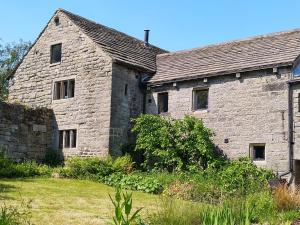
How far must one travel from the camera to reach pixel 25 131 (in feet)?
68.5

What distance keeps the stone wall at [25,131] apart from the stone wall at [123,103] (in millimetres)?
3884

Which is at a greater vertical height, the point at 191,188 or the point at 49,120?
the point at 49,120

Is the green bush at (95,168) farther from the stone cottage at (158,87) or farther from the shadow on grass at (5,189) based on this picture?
the shadow on grass at (5,189)

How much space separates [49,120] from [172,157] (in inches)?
278

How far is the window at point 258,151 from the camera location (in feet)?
59.6

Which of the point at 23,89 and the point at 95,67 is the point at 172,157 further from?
the point at 23,89

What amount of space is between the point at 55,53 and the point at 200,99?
832 cm

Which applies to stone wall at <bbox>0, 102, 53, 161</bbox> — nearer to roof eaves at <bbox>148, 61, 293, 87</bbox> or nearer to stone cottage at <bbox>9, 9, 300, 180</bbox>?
stone cottage at <bbox>9, 9, 300, 180</bbox>

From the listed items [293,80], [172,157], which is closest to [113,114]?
[172,157]

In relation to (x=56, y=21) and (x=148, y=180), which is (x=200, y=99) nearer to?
(x=148, y=180)

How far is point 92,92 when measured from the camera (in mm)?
21250

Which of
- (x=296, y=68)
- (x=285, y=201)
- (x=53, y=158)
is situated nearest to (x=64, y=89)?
(x=53, y=158)

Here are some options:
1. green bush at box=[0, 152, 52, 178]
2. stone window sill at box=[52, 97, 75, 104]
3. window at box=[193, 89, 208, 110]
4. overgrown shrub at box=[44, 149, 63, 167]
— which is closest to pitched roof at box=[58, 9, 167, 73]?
stone window sill at box=[52, 97, 75, 104]

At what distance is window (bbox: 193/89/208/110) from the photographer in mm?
20422
